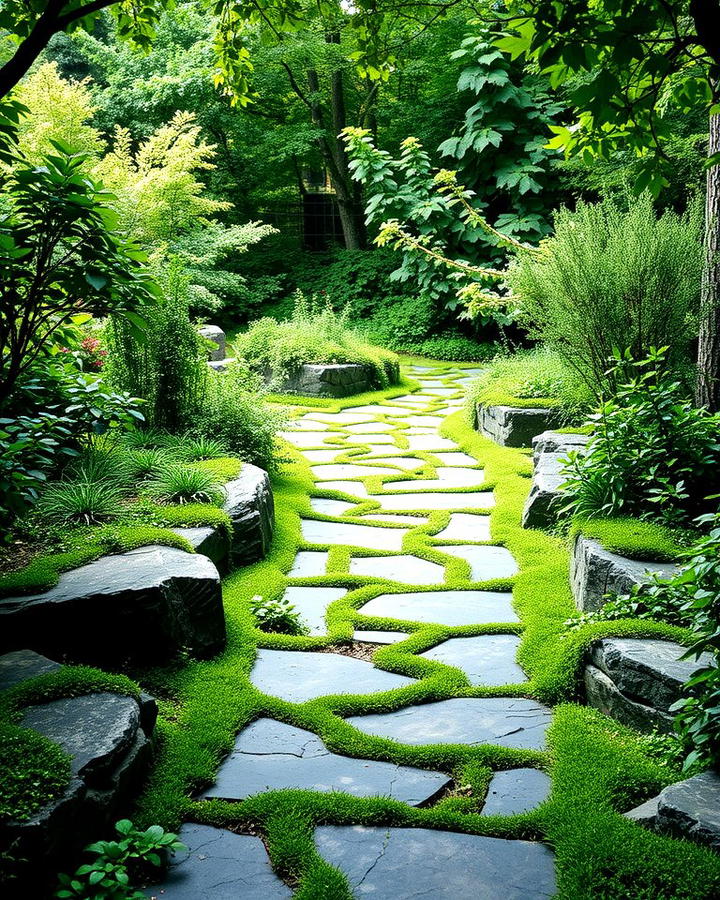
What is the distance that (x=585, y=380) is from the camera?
5367mm

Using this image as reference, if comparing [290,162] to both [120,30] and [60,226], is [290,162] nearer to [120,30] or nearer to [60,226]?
[120,30]

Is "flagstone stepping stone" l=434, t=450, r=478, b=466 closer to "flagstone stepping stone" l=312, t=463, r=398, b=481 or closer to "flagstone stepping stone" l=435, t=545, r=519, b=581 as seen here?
"flagstone stepping stone" l=312, t=463, r=398, b=481

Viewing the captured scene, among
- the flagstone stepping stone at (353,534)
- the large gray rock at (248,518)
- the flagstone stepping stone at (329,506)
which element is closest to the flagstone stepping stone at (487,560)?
the flagstone stepping stone at (353,534)

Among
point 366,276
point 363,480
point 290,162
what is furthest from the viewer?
point 290,162

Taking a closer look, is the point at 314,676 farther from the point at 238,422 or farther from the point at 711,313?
the point at 711,313

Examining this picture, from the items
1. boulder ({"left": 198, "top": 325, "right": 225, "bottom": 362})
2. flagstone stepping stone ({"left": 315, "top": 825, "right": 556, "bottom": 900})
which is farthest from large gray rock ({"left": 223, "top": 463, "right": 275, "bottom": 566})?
boulder ({"left": 198, "top": 325, "right": 225, "bottom": 362})

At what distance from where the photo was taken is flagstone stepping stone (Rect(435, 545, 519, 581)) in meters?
4.02

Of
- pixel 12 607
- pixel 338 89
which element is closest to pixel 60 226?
pixel 12 607

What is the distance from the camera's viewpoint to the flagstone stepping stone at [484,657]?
293 cm

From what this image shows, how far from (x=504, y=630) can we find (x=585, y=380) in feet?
8.63

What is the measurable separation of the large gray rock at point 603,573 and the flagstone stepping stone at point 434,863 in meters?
1.39

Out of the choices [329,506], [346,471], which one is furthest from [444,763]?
[346,471]

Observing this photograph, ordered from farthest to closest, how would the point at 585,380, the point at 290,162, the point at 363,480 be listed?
the point at 290,162
the point at 363,480
the point at 585,380

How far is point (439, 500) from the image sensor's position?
17.7ft
